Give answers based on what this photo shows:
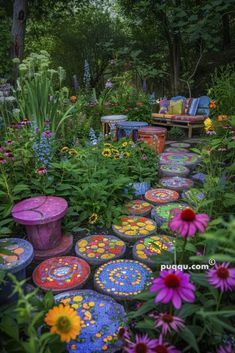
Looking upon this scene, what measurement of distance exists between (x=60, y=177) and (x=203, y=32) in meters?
4.90

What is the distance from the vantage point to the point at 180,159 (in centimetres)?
489

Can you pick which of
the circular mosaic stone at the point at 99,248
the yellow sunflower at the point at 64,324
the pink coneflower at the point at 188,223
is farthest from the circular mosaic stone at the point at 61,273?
the pink coneflower at the point at 188,223

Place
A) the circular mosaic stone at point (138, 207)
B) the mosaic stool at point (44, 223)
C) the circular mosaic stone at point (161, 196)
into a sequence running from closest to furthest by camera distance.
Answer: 1. the mosaic stool at point (44, 223)
2. the circular mosaic stone at point (138, 207)
3. the circular mosaic stone at point (161, 196)

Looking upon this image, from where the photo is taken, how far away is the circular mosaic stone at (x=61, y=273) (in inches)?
88.5

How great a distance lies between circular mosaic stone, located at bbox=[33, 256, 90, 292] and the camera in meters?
2.25

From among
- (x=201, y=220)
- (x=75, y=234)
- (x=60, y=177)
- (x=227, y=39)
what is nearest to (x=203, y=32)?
(x=227, y=39)

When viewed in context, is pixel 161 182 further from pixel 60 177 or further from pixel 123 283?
pixel 123 283

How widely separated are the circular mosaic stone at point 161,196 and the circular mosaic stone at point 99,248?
0.83m

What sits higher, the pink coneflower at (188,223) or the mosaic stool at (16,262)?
the pink coneflower at (188,223)

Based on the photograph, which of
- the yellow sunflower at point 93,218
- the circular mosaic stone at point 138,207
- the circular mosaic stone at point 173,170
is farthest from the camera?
the circular mosaic stone at point 173,170

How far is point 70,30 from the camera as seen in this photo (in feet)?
35.2

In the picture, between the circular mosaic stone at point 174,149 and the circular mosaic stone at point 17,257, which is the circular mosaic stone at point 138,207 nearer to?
the circular mosaic stone at point 17,257

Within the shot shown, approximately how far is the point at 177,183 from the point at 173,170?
1.41 feet

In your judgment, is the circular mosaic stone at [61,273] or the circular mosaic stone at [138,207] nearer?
the circular mosaic stone at [61,273]
